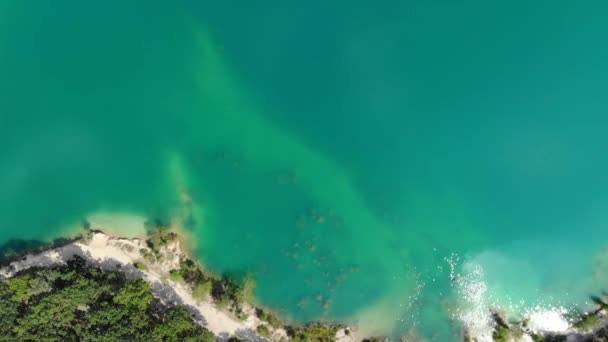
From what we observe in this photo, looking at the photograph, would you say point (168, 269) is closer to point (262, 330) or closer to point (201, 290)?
point (201, 290)

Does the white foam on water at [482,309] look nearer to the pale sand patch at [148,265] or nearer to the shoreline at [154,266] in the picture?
Answer: the shoreline at [154,266]

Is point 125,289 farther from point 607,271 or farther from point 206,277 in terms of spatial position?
point 607,271

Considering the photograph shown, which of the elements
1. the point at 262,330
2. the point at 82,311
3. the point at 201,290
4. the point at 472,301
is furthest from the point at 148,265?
the point at 472,301

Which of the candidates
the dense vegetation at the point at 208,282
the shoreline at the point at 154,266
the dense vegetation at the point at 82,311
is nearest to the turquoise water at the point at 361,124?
the dense vegetation at the point at 208,282

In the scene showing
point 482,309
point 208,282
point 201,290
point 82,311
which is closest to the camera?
point 82,311

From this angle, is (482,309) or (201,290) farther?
(482,309)

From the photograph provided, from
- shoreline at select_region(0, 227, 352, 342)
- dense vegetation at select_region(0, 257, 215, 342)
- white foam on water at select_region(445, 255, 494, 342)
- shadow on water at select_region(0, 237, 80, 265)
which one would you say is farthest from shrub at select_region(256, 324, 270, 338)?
shadow on water at select_region(0, 237, 80, 265)

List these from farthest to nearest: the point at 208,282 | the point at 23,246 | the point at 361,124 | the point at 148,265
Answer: the point at 361,124 < the point at 23,246 < the point at 148,265 < the point at 208,282

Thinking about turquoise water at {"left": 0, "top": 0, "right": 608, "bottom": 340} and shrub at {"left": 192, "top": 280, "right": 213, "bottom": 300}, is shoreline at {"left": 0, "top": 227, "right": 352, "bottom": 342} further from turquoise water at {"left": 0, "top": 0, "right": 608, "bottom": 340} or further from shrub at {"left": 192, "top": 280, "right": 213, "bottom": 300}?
turquoise water at {"left": 0, "top": 0, "right": 608, "bottom": 340}
